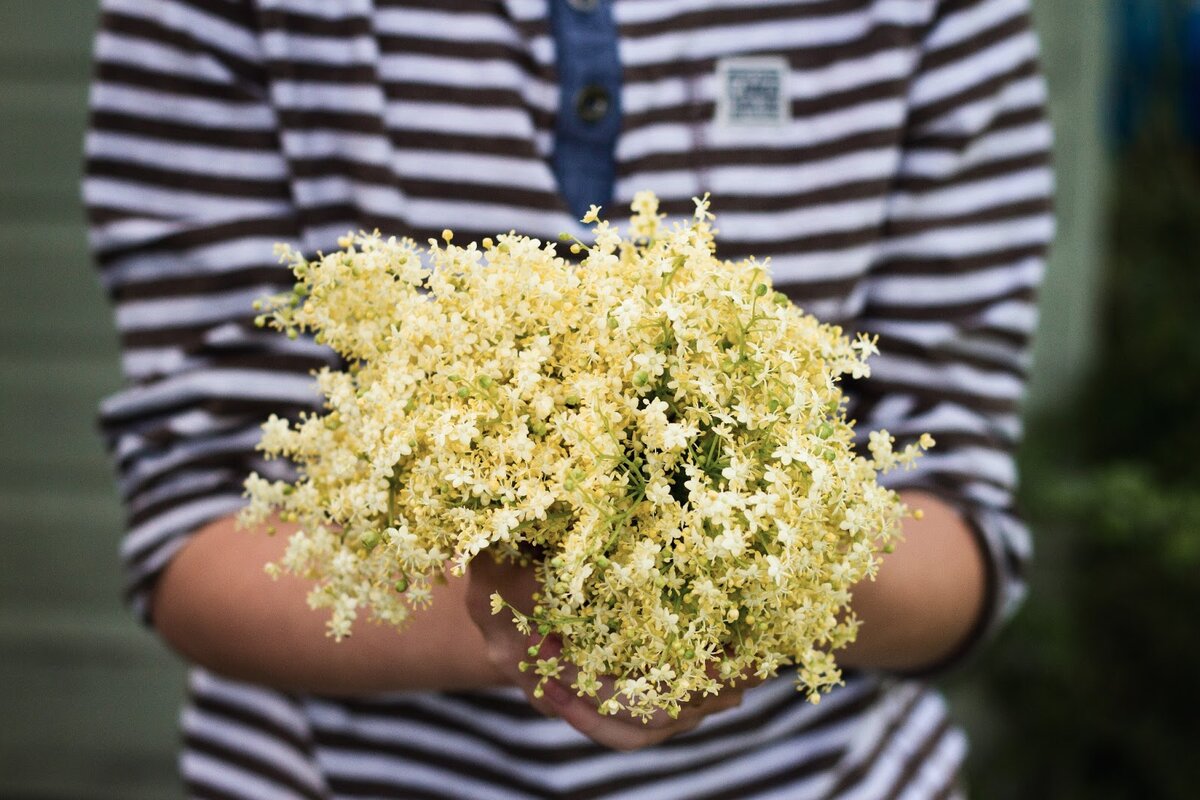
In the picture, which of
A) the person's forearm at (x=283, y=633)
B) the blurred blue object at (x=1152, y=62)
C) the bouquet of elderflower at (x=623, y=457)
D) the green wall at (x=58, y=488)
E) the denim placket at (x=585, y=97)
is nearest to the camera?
the bouquet of elderflower at (x=623, y=457)

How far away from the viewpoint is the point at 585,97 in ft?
3.68

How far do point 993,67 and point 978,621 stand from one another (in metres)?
0.58

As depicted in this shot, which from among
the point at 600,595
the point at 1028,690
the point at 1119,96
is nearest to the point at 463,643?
the point at 600,595

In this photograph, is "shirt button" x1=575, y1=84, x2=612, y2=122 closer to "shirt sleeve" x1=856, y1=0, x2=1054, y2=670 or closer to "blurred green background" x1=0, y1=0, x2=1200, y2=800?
"shirt sleeve" x1=856, y1=0, x2=1054, y2=670

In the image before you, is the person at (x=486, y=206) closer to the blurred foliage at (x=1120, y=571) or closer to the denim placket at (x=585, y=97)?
the denim placket at (x=585, y=97)

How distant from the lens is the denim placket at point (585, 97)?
1.12m

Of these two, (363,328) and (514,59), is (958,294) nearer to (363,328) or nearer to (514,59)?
(514,59)

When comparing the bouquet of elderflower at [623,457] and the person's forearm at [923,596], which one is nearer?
the bouquet of elderflower at [623,457]

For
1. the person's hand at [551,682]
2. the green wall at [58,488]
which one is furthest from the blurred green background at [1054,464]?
the person's hand at [551,682]

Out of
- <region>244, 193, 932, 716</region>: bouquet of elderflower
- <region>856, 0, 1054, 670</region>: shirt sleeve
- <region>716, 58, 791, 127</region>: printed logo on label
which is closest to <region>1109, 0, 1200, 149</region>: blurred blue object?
<region>856, 0, 1054, 670</region>: shirt sleeve

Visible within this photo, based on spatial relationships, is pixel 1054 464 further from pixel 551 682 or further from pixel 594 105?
pixel 551 682

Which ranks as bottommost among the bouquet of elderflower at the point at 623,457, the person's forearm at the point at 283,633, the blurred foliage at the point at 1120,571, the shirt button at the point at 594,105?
the blurred foliage at the point at 1120,571

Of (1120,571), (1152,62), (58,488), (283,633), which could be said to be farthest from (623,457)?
(1152,62)

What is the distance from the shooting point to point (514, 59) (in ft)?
3.67
